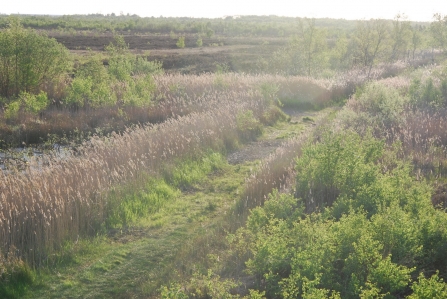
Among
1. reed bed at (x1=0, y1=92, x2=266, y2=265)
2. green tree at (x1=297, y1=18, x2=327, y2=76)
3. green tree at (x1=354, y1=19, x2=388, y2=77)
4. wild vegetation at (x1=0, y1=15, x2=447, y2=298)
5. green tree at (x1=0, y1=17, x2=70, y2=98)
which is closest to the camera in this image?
wild vegetation at (x1=0, y1=15, x2=447, y2=298)

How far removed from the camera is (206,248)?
7273mm

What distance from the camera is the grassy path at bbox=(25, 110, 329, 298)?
21.1ft

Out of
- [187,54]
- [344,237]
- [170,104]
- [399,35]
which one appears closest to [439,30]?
[399,35]

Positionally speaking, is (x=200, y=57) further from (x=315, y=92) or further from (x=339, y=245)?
(x=339, y=245)

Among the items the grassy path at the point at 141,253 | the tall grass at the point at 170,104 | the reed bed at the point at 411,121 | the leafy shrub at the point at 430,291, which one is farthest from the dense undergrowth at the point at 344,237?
the tall grass at the point at 170,104

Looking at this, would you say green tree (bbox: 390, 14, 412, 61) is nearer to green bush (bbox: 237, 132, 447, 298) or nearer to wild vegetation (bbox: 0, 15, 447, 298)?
wild vegetation (bbox: 0, 15, 447, 298)

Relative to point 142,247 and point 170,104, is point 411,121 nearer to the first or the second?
point 170,104

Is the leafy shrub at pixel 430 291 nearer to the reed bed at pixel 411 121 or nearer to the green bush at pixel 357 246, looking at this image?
the green bush at pixel 357 246

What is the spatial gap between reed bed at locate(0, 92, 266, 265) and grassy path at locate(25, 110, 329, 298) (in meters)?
0.43

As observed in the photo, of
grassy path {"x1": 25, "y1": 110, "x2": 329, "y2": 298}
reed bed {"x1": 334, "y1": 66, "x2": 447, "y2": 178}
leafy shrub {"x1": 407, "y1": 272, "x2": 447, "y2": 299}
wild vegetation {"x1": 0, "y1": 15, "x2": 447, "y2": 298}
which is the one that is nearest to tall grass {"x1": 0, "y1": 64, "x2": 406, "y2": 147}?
wild vegetation {"x1": 0, "y1": 15, "x2": 447, "y2": 298}

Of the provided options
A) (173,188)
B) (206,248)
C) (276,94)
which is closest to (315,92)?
(276,94)

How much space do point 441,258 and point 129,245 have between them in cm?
515

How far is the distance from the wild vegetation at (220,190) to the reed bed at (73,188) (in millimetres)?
36

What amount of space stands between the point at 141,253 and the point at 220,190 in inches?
137
